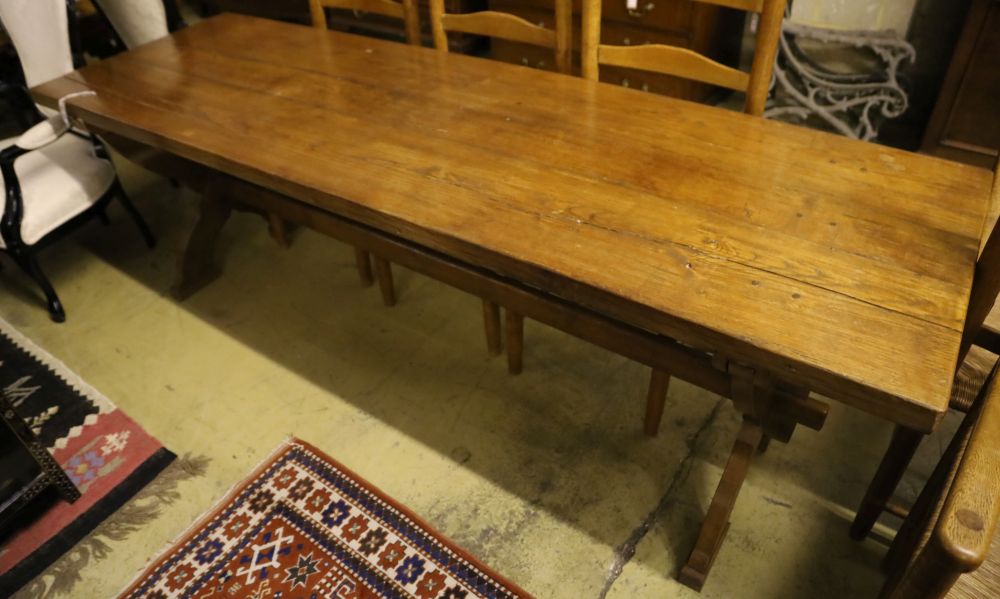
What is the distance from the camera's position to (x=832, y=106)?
2.81 metres

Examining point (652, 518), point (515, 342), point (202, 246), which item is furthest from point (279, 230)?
point (652, 518)

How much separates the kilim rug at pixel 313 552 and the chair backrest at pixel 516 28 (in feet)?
4.30

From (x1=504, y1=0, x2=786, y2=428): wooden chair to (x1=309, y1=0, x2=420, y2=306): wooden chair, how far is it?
1.72 feet

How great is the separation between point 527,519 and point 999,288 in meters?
1.09

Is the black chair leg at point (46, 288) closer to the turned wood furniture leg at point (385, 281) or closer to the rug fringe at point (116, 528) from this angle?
the rug fringe at point (116, 528)

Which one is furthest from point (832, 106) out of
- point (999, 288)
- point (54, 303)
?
point (54, 303)

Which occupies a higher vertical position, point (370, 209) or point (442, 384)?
point (370, 209)

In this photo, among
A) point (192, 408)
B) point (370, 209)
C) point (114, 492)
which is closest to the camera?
point (370, 209)

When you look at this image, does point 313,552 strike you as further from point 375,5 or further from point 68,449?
point 375,5

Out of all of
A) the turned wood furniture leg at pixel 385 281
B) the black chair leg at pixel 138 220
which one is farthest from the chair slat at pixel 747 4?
the black chair leg at pixel 138 220

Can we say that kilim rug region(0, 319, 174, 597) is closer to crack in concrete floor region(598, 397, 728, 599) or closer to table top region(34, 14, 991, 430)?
table top region(34, 14, 991, 430)

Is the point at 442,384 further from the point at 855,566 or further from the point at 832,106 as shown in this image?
the point at 832,106

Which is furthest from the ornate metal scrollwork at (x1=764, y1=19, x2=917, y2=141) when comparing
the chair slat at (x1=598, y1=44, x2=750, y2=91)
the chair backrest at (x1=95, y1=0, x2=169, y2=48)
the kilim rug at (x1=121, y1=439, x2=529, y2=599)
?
the chair backrest at (x1=95, y1=0, x2=169, y2=48)

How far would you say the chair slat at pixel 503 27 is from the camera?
182 cm
